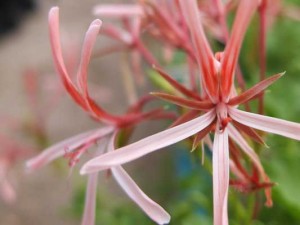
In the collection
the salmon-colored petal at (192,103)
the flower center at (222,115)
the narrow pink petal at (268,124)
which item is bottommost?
the narrow pink petal at (268,124)

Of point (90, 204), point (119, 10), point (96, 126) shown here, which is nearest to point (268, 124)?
point (90, 204)

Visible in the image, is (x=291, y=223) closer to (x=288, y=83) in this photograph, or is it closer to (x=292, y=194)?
(x=292, y=194)

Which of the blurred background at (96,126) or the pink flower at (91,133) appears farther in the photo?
the blurred background at (96,126)

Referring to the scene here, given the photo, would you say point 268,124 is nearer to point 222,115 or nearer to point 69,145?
point 222,115

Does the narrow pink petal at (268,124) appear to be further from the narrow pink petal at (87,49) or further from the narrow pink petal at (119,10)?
the narrow pink petal at (119,10)

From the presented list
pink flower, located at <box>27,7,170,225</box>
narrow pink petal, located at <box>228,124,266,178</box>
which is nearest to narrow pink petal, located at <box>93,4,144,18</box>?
pink flower, located at <box>27,7,170,225</box>

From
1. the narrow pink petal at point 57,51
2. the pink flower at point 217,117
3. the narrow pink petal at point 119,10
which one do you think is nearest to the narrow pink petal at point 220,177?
the pink flower at point 217,117

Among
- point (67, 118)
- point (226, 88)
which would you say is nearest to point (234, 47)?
point (226, 88)
